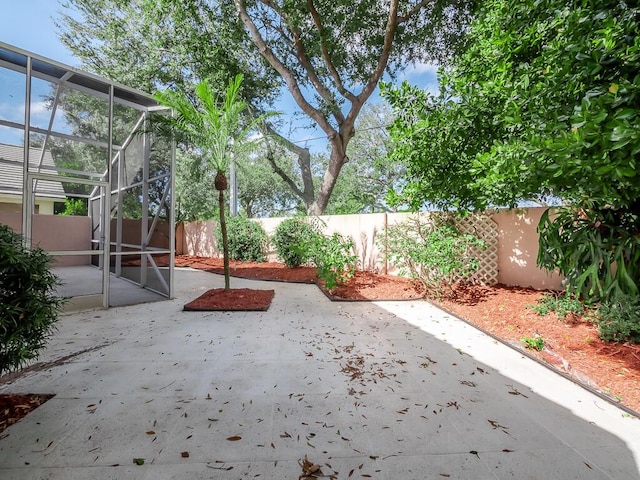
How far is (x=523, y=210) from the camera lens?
555 cm

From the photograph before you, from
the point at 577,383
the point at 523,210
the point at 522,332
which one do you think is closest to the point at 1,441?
the point at 577,383

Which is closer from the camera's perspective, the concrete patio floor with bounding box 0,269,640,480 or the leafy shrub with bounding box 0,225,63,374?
the concrete patio floor with bounding box 0,269,640,480

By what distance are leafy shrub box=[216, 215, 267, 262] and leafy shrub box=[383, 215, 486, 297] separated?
5813 millimetres

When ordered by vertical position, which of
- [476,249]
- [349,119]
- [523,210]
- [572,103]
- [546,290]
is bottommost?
[546,290]

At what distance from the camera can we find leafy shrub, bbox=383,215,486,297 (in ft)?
17.3

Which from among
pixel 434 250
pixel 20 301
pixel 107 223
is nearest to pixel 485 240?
pixel 434 250

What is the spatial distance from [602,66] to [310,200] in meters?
9.05

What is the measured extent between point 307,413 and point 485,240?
5269 mm

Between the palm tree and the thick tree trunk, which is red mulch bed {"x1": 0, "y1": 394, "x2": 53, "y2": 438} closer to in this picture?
the palm tree

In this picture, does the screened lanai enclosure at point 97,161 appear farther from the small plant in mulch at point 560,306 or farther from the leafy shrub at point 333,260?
the small plant in mulch at point 560,306

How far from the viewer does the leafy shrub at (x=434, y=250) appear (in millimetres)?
5285

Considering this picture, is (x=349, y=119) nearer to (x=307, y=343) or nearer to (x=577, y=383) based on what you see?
(x=307, y=343)

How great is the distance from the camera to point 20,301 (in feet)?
6.39

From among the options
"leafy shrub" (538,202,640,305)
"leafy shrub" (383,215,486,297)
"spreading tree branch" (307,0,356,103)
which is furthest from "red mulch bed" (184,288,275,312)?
"spreading tree branch" (307,0,356,103)
